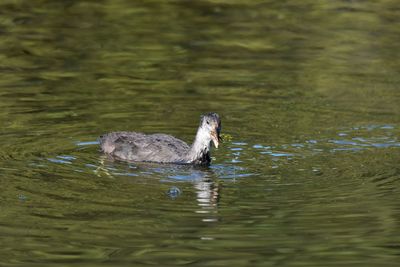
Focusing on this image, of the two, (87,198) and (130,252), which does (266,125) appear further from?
(130,252)

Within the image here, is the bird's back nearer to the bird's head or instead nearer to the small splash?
the small splash

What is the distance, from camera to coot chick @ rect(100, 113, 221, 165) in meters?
14.5

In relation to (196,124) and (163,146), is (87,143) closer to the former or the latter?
(163,146)

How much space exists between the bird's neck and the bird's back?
0.16 metres

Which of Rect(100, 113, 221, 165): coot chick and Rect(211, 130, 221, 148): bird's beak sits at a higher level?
Rect(211, 130, 221, 148): bird's beak

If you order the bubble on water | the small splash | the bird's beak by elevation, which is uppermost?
the bird's beak

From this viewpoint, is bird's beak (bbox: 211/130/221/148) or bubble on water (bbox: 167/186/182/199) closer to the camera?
bubble on water (bbox: 167/186/182/199)

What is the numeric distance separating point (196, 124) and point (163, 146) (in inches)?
70.1

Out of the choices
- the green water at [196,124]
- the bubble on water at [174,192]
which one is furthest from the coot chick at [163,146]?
the bubble on water at [174,192]

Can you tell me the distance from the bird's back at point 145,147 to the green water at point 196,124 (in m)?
0.19

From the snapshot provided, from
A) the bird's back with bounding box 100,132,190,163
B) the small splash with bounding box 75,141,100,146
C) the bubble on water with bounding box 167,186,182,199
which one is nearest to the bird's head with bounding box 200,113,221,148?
the bird's back with bounding box 100,132,190,163

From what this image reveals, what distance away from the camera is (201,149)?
14492 millimetres

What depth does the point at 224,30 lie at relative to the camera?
22.7 meters

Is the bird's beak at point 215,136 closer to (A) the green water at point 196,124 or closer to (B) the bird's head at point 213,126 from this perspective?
(B) the bird's head at point 213,126
